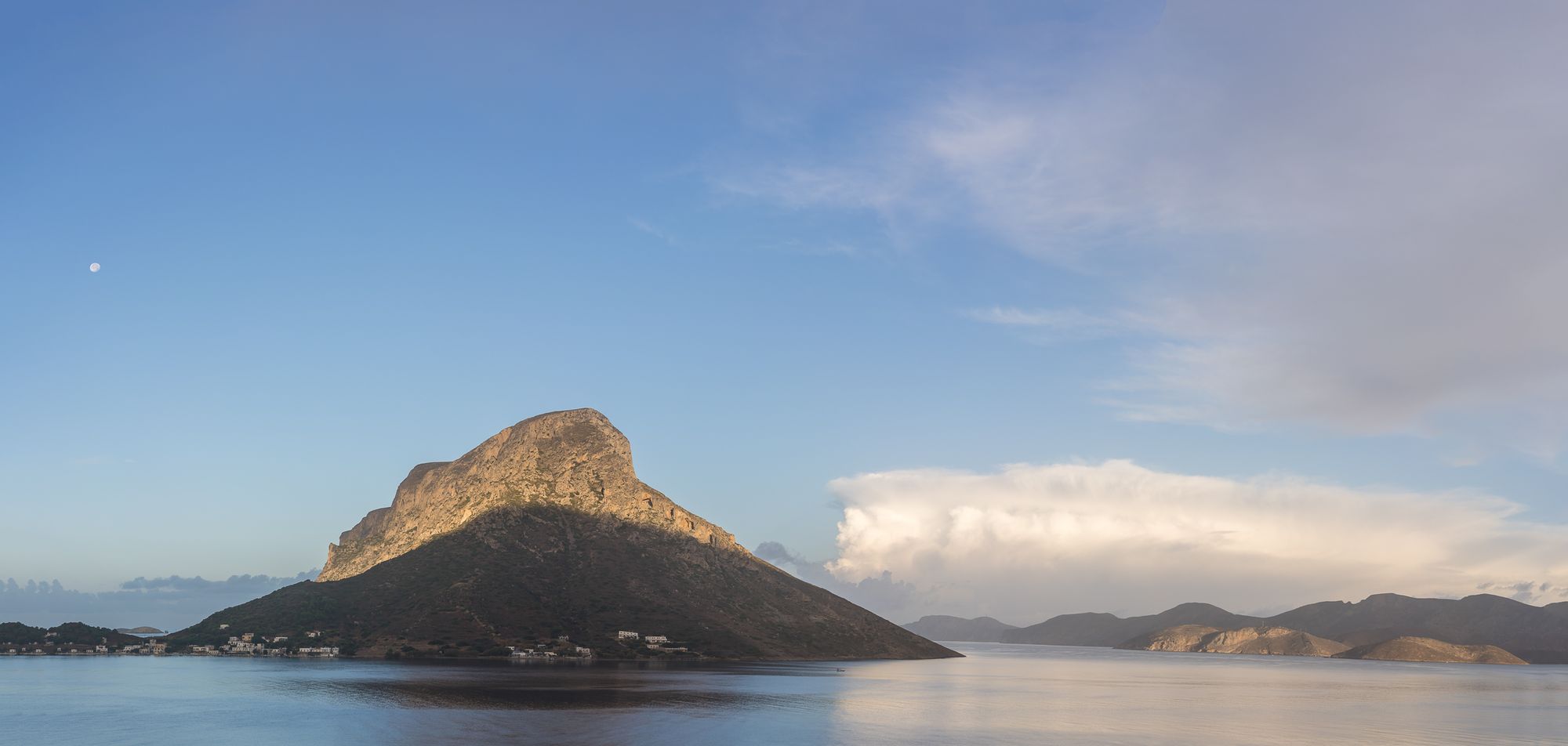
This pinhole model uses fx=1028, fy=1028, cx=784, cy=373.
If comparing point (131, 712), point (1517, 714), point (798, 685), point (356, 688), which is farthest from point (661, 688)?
point (1517, 714)

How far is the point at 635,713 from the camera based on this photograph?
120 metres

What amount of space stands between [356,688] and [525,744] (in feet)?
230

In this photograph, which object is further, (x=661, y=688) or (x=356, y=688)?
(x=661, y=688)

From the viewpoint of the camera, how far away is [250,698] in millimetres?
137250

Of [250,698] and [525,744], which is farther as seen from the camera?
[250,698]

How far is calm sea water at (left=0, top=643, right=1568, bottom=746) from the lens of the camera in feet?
337

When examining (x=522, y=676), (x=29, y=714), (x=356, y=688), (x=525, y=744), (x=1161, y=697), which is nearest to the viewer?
(x=525, y=744)

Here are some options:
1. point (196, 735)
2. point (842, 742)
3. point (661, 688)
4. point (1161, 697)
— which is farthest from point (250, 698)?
point (1161, 697)

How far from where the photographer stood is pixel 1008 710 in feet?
490

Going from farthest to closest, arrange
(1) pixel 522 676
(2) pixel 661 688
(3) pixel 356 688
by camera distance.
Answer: (1) pixel 522 676, (2) pixel 661 688, (3) pixel 356 688

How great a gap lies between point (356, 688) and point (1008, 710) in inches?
3700

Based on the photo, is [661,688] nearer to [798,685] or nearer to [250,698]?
[798,685]

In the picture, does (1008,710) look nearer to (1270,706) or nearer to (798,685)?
(798,685)

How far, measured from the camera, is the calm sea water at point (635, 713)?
10269cm
